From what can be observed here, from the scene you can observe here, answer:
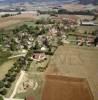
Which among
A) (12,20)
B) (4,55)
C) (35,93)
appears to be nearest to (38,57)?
(4,55)

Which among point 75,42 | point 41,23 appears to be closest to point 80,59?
point 75,42

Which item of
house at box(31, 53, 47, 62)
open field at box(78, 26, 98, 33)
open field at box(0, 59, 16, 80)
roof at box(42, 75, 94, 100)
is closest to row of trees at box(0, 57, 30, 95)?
open field at box(0, 59, 16, 80)

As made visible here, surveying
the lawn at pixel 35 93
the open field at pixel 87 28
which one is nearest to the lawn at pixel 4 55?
the lawn at pixel 35 93

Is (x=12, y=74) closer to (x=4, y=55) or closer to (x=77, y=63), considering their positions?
(x=4, y=55)

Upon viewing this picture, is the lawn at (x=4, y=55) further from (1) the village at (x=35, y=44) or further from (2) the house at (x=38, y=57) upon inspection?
(2) the house at (x=38, y=57)

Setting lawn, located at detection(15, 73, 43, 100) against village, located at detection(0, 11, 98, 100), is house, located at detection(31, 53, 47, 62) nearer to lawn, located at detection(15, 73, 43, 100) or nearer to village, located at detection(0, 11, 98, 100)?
village, located at detection(0, 11, 98, 100)

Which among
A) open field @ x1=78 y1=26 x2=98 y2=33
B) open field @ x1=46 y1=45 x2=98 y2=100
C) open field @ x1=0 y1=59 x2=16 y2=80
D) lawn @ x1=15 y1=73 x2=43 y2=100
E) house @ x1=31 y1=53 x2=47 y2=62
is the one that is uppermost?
house @ x1=31 y1=53 x2=47 y2=62
